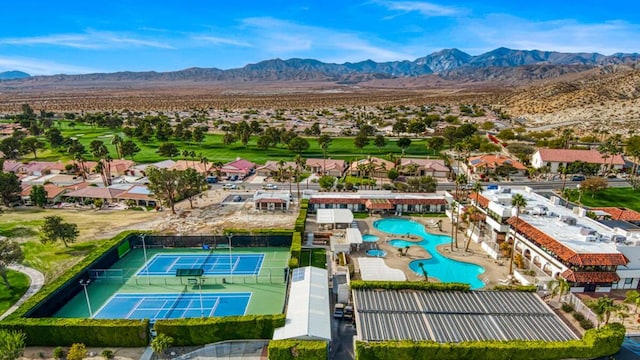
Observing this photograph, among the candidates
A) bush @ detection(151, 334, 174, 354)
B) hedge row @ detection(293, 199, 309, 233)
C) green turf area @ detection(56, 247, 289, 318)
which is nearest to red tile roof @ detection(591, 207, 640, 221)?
hedge row @ detection(293, 199, 309, 233)

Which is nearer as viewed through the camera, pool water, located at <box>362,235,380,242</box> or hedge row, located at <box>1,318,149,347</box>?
hedge row, located at <box>1,318,149,347</box>

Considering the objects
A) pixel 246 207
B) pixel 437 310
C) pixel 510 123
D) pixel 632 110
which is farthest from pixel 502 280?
pixel 632 110

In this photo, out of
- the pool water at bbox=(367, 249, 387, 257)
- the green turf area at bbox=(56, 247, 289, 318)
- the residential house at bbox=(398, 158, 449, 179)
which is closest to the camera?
the green turf area at bbox=(56, 247, 289, 318)

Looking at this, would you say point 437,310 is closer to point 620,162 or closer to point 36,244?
point 36,244

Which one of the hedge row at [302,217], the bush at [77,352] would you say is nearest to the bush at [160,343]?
the bush at [77,352]

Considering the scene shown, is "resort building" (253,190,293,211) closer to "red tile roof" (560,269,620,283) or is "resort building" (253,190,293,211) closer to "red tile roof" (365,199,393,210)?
"red tile roof" (365,199,393,210)

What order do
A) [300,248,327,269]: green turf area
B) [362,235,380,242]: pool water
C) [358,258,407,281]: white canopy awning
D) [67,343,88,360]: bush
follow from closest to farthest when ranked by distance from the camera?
1. [67,343,88,360]: bush
2. [358,258,407,281]: white canopy awning
3. [300,248,327,269]: green turf area
4. [362,235,380,242]: pool water

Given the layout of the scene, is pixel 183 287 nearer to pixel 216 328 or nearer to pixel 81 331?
pixel 81 331
